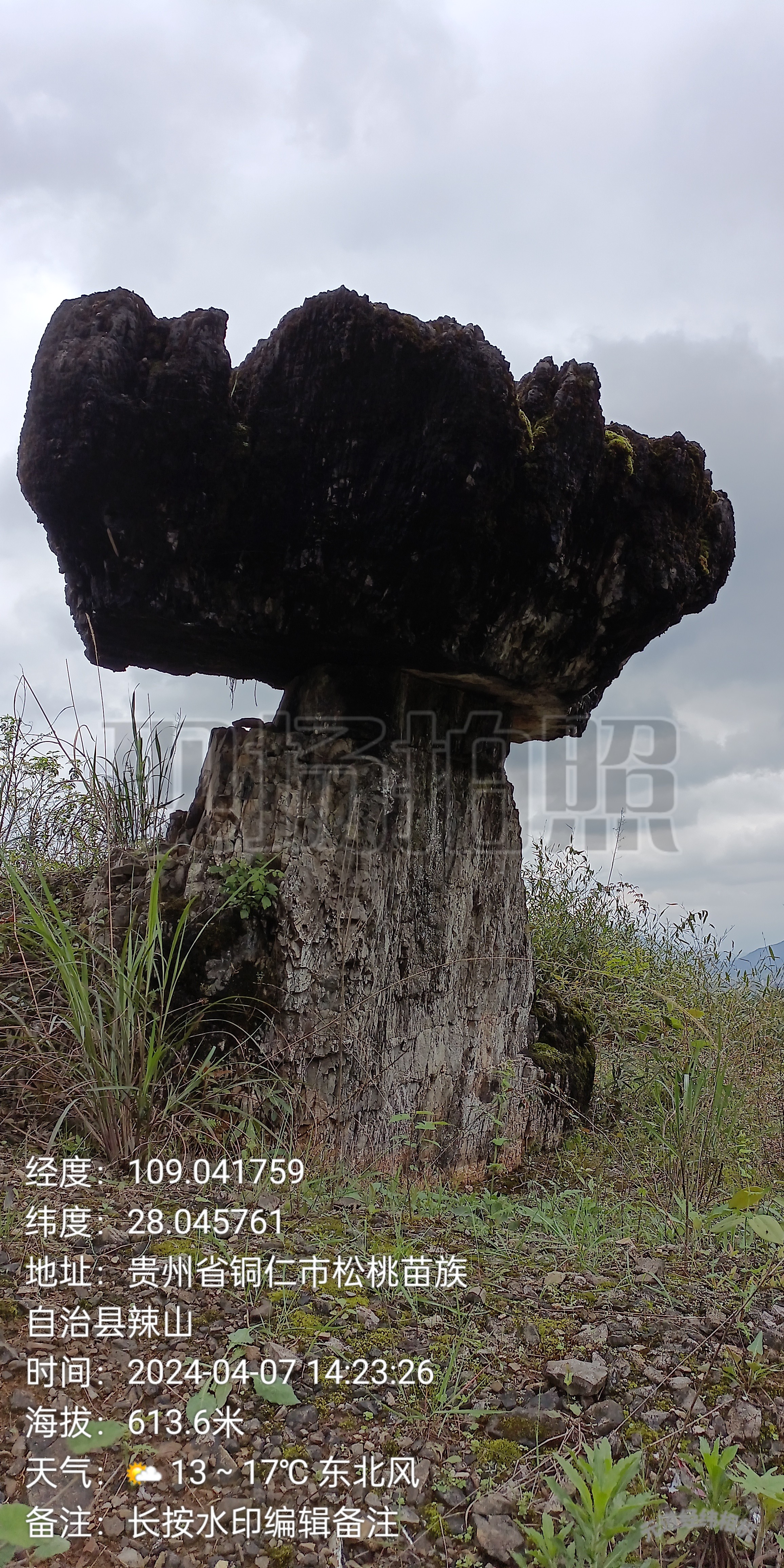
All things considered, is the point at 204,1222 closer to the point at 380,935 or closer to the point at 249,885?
the point at 249,885

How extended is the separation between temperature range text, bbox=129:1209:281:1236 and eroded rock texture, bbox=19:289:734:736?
2.41 meters

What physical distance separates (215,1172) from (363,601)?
233 centimetres

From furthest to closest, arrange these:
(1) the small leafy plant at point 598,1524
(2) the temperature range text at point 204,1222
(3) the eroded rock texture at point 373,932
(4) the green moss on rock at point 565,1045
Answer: (4) the green moss on rock at point 565,1045 → (3) the eroded rock texture at point 373,932 → (2) the temperature range text at point 204,1222 → (1) the small leafy plant at point 598,1524

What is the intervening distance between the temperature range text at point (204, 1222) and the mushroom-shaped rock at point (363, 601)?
104 centimetres

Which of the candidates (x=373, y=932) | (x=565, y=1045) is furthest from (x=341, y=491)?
(x=565, y=1045)

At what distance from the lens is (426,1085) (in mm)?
4414

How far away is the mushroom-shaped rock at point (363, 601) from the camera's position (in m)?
3.78

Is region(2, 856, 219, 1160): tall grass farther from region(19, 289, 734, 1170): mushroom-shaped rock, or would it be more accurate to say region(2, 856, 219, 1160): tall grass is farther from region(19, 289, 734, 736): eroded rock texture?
region(19, 289, 734, 736): eroded rock texture

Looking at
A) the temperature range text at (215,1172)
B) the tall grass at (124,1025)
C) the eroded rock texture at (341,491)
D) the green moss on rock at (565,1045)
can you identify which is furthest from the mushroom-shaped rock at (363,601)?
the temperature range text at (215,1172)

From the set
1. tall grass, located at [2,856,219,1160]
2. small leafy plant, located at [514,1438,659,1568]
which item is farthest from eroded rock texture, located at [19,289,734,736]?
small leafy plant, located at [514,1438,659,1568]

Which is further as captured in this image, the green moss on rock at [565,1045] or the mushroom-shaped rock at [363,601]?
the green moss on rock at [565,1045]

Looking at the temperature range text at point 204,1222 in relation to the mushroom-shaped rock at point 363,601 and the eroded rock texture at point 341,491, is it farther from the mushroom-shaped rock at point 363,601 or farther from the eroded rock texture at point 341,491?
the eroded rock texture at point 341,491

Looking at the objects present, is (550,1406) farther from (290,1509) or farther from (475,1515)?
(290,1509)

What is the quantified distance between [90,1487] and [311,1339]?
0.57m
